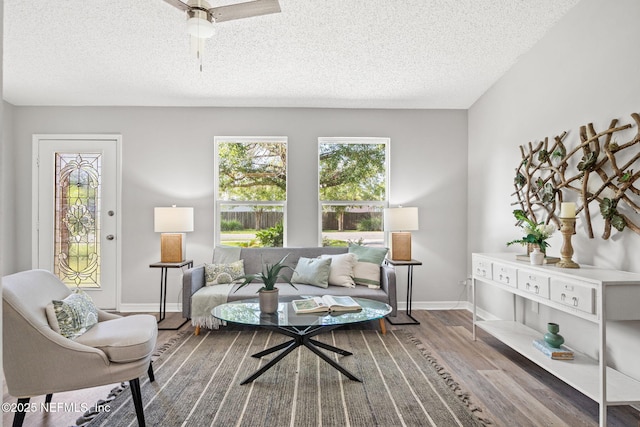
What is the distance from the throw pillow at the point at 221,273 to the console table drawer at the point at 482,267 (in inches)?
96.3

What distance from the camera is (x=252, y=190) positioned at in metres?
4.69

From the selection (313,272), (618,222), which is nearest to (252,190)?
(313,272)

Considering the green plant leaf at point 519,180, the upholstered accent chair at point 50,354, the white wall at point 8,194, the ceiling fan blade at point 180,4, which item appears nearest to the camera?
the upholstered accent chair at point 50,354

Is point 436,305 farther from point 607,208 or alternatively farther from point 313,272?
point 607,208

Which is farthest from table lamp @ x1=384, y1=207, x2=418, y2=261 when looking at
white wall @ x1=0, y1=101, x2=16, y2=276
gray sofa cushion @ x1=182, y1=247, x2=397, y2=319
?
white wall @ x1=0, y1=101, x2=16, y2=276

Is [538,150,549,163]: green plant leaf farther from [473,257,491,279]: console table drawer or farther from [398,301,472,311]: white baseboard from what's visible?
[398,301,472,311]: white baseboard

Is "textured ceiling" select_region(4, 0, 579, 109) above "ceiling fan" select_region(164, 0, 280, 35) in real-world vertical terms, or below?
above

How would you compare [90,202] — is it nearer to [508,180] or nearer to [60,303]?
[60,303]

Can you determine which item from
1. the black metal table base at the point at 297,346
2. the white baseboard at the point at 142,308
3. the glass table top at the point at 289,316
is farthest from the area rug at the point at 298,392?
the white baseboard at the point at 142,308

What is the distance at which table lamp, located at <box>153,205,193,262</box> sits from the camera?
161 inches

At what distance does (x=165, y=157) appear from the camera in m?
4.59

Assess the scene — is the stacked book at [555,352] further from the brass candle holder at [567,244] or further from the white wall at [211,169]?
the white wall at [211,169]

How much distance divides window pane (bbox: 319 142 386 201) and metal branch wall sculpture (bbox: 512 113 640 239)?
1.70 meters

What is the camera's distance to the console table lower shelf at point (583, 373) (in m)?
2.11
